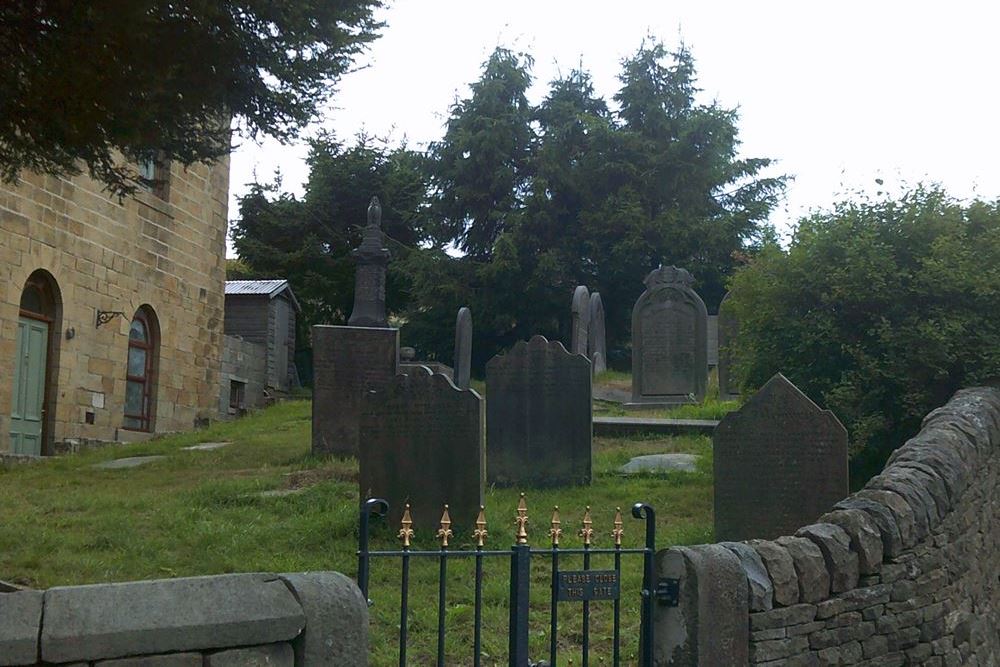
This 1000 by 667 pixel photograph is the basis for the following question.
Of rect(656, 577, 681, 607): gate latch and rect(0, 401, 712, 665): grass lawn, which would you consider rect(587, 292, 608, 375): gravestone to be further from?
rect(656, 577, 681, 607): gate latch

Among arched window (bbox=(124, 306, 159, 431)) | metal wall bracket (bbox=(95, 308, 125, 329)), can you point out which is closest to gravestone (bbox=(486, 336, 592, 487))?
metal wall bracket (bbox=(95, 308, 125, 329))

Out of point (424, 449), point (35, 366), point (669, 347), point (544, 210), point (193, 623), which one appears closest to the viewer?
point (193, 623)

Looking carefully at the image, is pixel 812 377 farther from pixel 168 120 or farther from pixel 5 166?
pixel 5 166

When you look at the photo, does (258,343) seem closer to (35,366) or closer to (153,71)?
(35,366)

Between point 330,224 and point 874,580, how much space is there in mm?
31768

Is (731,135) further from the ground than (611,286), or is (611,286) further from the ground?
(731,135)

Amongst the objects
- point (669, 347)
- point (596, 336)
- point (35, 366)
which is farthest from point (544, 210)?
point (35, 366)

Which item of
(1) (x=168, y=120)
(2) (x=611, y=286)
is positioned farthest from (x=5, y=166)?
(2) (x=611, y=286)

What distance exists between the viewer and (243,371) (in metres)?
26.2

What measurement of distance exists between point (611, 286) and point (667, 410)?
14787mm

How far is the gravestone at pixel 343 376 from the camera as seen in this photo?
13617 millimetres

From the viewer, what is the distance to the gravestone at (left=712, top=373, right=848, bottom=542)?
9367mm

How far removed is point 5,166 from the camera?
398 inches

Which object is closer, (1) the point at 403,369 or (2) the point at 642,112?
(1) the point at 403,369
